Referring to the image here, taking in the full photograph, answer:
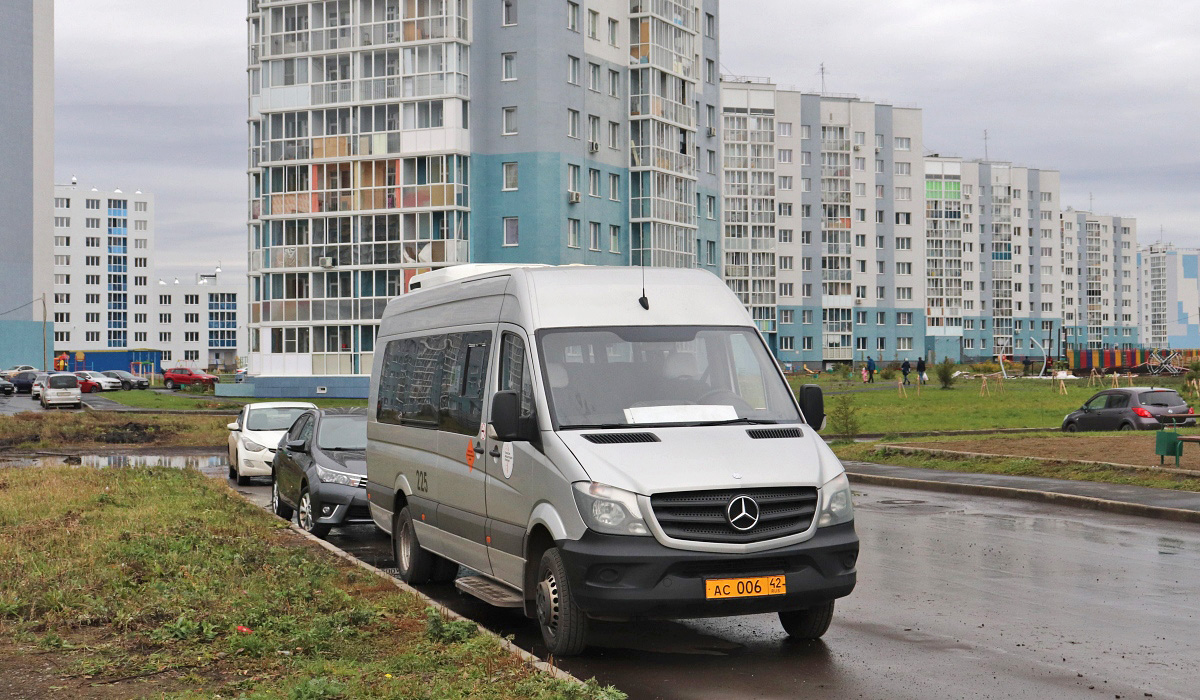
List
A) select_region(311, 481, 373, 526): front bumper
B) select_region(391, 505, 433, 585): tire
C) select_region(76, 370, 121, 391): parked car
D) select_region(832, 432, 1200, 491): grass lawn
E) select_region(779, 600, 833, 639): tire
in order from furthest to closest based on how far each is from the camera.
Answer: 1. select_region(76, 370, 121, 391): parked car
2. select_region(832, 432, 1200, 491): grass lawn
3. select_region(311, 481, 373, 526): front bumper
4. select_region(391, 505, 433, 585): tire
5. select_region(779, 600, 833, 639): tire

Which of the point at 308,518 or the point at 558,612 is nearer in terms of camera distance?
the point at 558,612

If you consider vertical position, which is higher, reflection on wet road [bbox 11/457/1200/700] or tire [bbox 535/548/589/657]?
tire [bbox 535/548/589/657]

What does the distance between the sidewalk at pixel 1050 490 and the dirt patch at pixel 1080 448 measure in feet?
6.58

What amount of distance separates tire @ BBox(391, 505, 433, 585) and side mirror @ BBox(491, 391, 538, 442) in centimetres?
302

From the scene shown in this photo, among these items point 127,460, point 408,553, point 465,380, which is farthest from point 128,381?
point 465,380

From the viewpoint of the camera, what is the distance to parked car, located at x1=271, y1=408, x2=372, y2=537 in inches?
603

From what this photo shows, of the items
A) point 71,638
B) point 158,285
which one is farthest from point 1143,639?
point 158,285

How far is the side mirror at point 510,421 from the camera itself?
8.58 m

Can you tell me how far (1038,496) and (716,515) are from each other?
12.7 meters

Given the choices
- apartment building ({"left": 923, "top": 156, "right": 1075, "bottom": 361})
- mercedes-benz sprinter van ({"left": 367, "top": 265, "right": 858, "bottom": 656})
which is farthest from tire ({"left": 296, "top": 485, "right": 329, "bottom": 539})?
apartment building ({"left": 923, "top": 156, "right": 1075, "bottom": 361})

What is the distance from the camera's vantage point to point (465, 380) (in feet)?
33.5

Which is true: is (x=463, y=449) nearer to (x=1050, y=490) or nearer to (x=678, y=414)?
(x=678, y=414)

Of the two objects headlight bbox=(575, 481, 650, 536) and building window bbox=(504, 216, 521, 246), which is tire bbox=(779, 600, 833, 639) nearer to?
headlight bbox=(575, 481, 650, 536)

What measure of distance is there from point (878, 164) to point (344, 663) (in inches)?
5023
